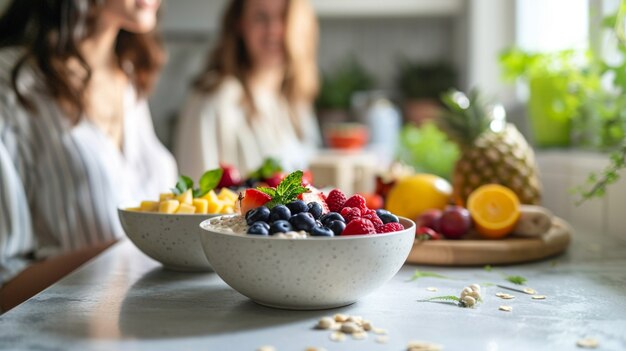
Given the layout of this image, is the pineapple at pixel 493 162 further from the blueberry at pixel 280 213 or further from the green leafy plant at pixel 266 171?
the blueberry at pixel 280 213

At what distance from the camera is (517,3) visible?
3.15 metres

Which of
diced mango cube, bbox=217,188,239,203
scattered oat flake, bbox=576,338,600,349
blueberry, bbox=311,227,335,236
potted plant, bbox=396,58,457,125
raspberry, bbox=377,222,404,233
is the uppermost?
potted plant, bbox=396,58,457,125

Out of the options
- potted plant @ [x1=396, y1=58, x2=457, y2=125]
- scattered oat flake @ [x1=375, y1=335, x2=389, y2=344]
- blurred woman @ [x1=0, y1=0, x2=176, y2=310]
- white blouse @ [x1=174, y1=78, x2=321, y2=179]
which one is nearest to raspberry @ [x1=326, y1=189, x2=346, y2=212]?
scattered oat flake @ [x1=375, y1=335, x2=389, y2=344]

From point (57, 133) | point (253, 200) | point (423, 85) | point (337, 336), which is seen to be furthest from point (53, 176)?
point (423, 85)

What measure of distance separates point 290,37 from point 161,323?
228cm

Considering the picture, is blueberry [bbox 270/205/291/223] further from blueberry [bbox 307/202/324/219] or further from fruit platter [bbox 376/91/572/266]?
fruit platter [bbox 376/91/572/266]

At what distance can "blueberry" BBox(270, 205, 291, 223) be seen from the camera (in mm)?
799

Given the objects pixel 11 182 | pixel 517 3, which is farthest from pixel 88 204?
pixel 517 3

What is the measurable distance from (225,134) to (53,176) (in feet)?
3.74

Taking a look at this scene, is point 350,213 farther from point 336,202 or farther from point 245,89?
point 245,89

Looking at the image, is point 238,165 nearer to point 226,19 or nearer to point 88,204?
point 226,19

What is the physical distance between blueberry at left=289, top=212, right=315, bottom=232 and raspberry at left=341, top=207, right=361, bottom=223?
0.07 metres

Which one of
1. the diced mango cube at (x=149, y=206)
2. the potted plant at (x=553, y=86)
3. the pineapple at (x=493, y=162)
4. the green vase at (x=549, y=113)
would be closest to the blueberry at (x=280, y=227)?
the diced mango cube at (x=149, y=206)

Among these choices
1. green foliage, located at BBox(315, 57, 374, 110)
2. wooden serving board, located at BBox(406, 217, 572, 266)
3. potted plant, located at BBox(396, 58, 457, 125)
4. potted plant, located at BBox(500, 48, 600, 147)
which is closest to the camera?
wooden serving board, located at BBox(406, 217, 572, 266)
